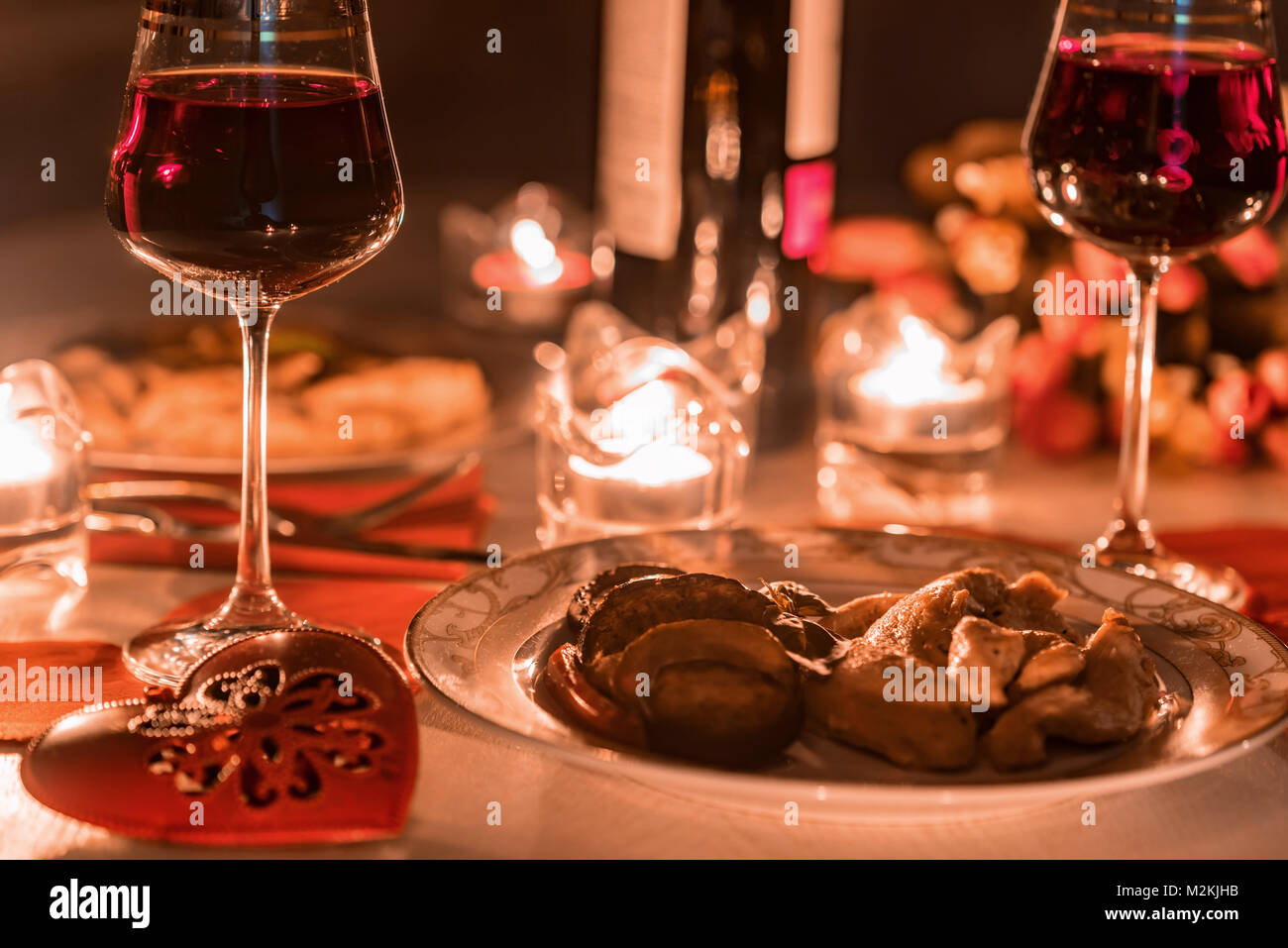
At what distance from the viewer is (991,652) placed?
1.97ft

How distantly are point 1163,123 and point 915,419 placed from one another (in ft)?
1.18

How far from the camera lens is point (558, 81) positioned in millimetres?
2570

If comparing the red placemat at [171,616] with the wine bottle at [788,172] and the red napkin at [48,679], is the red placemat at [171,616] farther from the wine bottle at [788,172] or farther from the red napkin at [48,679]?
the wine bottle at [788,172]

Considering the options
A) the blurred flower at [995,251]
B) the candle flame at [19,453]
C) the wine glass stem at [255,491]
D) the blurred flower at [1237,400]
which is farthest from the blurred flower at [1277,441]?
the candle flame at [19,453]

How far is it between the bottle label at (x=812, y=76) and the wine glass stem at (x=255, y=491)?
0.52m

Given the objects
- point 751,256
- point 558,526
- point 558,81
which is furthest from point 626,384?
point 558,81

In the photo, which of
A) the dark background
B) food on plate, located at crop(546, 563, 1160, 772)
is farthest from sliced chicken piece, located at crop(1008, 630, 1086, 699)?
the dark background

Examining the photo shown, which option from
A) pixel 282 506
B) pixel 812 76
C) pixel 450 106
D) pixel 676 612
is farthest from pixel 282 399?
pixel 450 106

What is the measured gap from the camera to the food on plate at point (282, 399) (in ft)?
3.42

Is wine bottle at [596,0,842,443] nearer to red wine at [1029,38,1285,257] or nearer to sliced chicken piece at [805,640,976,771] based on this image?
red wine at [1029,38,1285,257]

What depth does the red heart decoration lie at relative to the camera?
0.58m

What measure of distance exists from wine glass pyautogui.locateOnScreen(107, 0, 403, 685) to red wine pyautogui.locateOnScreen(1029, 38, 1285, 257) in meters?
0.41
